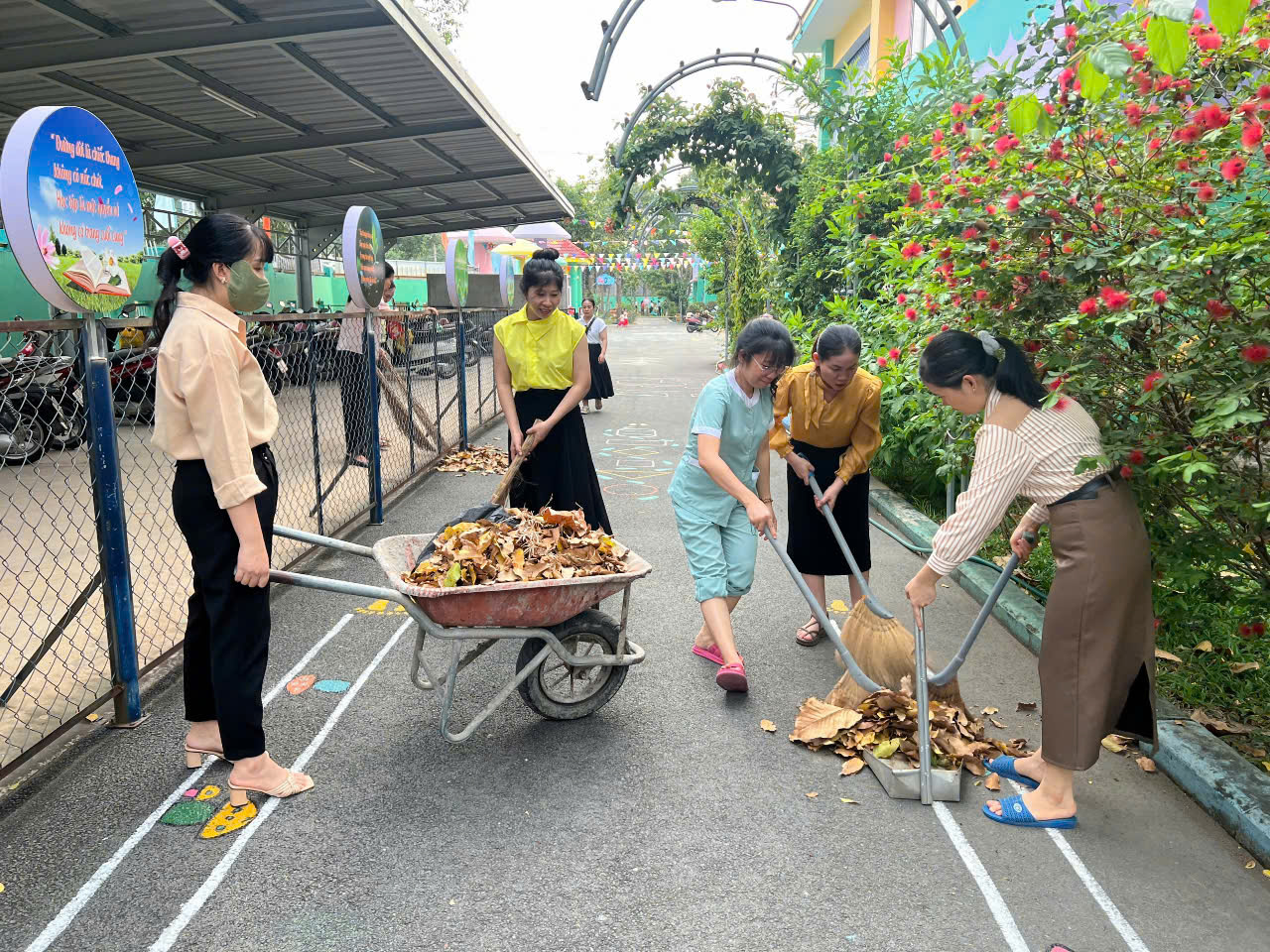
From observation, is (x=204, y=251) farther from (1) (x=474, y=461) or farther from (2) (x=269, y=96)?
(2) (x=269, y=96)

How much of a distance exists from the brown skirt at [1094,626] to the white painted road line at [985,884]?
15.7 inches

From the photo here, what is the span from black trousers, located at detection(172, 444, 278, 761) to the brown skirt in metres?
2.56

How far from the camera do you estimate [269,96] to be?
9.91 meters

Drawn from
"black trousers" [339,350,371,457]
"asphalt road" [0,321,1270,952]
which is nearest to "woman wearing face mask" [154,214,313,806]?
"asphalt road" [0,321,1270,952]

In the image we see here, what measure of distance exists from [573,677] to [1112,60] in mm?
2853

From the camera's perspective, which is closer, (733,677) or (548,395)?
(733,677)

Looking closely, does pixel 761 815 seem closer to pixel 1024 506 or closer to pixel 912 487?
pixel 1024 506

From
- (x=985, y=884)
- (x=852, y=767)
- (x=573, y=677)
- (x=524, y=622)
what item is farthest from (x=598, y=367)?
(x=985, y=884)

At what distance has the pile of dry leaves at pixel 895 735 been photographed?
3434 millimetres

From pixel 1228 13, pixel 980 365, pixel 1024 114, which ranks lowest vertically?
pixel 980 365

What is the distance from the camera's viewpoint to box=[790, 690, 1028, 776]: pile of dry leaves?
3434mm

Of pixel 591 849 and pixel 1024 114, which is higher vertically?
pixel 1024 114

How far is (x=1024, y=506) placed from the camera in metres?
5.94

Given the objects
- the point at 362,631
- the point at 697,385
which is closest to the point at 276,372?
the point at 362,631
